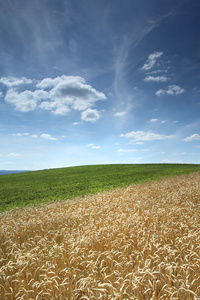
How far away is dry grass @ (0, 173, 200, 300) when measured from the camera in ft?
11.4

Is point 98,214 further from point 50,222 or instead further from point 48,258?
point 48,258

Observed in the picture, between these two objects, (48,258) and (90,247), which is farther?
(90,247)

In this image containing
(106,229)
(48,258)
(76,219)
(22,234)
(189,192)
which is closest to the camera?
(48,258)

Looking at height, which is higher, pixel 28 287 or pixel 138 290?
A: pixel 138 290

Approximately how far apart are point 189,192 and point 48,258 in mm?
10128

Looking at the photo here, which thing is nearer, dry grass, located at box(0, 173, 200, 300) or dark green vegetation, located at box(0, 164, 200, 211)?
dry grass, located at box(0, 173, 200, 300)

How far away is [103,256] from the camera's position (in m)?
5.21

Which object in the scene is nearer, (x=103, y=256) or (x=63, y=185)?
(x=103, y=256)

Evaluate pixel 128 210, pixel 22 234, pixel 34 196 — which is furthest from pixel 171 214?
pixel 34 196

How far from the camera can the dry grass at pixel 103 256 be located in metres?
3.48

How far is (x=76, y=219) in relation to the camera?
8.20 metres

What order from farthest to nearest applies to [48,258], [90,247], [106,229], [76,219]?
[76,219]
[106,229]
[90,247]
[48,258]

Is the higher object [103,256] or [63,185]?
[103,256]

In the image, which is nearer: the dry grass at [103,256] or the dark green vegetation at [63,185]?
the dry grass at [103,256]
